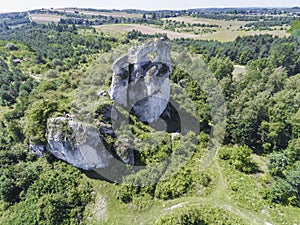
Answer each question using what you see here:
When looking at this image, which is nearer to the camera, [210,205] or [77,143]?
[210,205]

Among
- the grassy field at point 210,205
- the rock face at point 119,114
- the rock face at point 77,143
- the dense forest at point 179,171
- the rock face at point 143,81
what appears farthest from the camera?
the rock face at point 143,81

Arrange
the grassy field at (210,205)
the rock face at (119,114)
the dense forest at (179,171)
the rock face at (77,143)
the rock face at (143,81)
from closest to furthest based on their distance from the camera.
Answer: the grassy field at (210,205) < the dense forest at (179,171) < the rock face at (77,143) < the rock face at (119,114) < the rock face at (143,81)

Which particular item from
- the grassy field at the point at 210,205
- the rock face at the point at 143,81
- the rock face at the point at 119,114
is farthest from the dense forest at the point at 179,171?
the rock face at the point at 143,81

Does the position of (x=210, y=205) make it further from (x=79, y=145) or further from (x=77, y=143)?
(x=77, y=143)

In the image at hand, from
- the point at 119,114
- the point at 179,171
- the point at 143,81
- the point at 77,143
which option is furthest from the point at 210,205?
the point at 143,81

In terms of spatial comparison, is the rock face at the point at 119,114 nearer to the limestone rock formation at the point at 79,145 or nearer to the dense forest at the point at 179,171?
the limestone rock formation at the point at 79,145

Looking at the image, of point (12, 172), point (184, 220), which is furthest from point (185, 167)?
point (12, 172)

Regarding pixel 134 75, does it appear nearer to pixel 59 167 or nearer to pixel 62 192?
pixel 59 167
